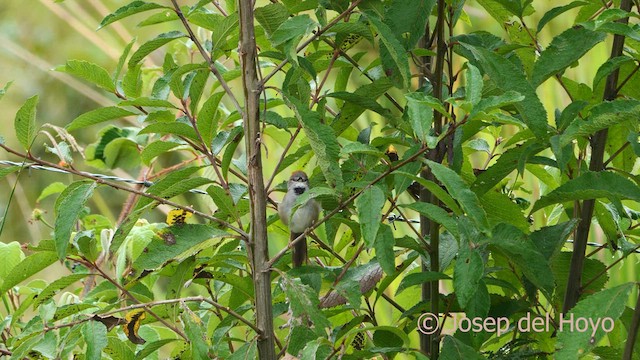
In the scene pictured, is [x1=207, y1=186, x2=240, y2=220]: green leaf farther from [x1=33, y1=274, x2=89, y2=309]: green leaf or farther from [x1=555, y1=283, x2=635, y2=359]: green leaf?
[x1=555, y1=283, x2=635, y2=359]: green leaf

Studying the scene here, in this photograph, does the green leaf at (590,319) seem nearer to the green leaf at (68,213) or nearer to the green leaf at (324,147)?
the green leaf at (324,147)

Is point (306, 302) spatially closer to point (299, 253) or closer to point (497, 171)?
point (299, 253)

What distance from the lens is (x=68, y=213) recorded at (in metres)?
→ 1.31

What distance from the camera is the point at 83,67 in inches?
60.6

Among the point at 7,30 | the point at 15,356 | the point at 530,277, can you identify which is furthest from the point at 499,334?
the point at 7,30

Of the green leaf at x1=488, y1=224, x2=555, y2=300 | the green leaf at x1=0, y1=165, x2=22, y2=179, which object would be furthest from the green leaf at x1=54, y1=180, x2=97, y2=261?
the green leaf at x1=488, y1=224, x2=555, y2=300

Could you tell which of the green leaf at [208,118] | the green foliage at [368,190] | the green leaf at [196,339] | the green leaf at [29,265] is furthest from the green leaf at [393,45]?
the green leaf at [29,265]

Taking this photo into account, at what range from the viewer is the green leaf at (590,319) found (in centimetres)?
121

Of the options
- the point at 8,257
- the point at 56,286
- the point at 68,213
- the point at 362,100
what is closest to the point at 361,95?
the point at 362,100

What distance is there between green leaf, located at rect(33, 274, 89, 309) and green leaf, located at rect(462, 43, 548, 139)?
28.3 inches

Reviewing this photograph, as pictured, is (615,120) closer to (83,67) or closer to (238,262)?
(238,262)

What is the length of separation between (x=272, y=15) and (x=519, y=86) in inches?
14.5

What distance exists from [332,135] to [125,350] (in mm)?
574

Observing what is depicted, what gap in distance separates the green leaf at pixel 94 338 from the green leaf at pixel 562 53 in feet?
2.36
